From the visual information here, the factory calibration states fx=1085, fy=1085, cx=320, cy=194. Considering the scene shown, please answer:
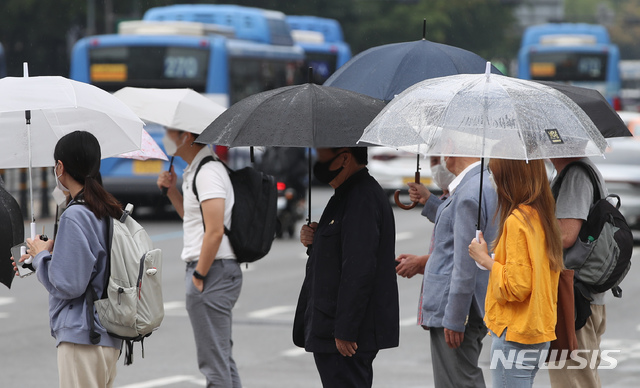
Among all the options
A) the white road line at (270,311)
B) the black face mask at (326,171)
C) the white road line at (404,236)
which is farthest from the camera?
the white road line at (404,236)

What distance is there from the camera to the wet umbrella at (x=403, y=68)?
6078 millimetres

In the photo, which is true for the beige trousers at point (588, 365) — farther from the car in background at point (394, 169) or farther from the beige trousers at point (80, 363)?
the car in background at point (394, 169)

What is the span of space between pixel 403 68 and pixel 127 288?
2209 millimetres

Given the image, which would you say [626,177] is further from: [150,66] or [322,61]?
[322,61]

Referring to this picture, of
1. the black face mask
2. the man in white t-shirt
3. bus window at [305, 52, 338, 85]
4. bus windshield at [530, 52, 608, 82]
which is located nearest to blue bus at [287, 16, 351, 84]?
bus window at [305, 52, 338, 85]

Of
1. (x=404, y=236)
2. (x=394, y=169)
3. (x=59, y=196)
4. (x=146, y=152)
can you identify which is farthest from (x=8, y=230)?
(x=394, y=169)

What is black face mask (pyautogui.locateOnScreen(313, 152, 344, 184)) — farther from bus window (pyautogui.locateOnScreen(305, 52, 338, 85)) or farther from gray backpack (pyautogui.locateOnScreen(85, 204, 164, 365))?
bus window (pyautogui.locateOnScreen(305, 52, 338, 85))

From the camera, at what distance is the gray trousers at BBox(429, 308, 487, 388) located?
527 centimetres

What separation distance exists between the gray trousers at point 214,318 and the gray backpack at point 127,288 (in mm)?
1277

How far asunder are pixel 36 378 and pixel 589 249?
4.47 metres

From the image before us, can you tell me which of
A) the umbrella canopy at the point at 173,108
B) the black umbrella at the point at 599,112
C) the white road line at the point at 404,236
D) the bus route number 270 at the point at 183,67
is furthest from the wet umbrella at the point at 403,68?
the bus route number 270 at the point at 183,67

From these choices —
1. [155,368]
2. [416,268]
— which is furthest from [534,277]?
[155,368]

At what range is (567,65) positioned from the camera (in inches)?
1262

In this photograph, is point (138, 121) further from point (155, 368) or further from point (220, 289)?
point (155, 368)
